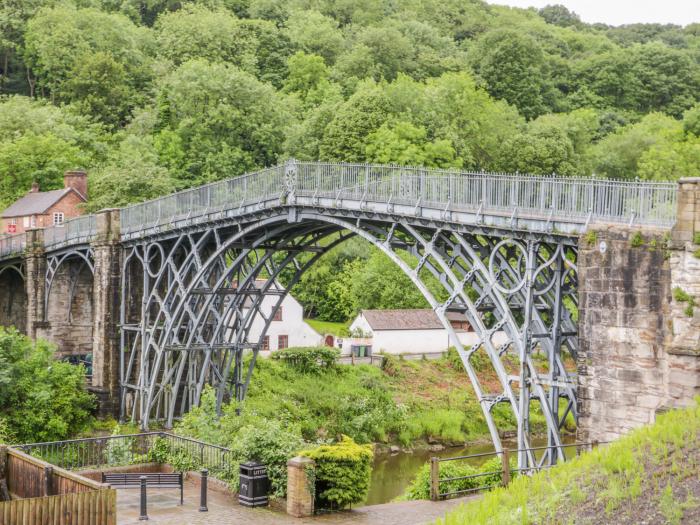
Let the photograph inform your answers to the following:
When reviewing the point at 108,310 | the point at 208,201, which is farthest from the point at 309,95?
the point at 208,201

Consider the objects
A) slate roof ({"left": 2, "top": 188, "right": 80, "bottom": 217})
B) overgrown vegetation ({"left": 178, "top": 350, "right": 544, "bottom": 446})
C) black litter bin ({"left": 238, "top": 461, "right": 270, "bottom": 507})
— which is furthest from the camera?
slate roof ({"left": 2, "top": 188, "right": 80, "bottom": 217})

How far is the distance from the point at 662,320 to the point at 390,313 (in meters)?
43.9

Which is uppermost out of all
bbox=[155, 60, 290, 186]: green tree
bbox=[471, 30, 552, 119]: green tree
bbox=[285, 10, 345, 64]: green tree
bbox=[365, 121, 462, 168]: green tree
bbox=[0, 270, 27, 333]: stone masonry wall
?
bbox=[285, 10, 345, 64]: green tree

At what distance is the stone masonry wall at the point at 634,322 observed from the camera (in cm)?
2133

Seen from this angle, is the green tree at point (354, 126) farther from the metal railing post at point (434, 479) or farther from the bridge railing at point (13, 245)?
the metal railing post at point (434, 479)

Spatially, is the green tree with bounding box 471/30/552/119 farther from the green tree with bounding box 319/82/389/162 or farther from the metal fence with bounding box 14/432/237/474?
the metal fence with bounding box 14/432/237/474

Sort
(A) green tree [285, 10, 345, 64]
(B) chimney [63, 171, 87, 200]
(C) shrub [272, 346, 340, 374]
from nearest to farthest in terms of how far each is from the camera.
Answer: (C) shrub [272, 346, 340, 374] < (B) chimney [63, 171, 87, 200] < (A) green tree [285, 10, 345, 64]

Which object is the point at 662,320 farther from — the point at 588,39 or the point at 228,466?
the point at 588,39

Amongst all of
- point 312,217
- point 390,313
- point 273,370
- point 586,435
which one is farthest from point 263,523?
point 390,313

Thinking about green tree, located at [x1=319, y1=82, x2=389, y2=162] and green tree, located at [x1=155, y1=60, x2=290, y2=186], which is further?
green tree, located at [x1=155, y1=60, x2=290, y2=186]

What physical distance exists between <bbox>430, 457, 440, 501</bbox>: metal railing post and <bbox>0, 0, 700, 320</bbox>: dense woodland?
43018 mm

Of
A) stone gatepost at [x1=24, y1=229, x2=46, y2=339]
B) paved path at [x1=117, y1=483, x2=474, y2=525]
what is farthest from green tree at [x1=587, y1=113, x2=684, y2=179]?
paved path at [x1=117, y1=483, x2=474, y2=525]

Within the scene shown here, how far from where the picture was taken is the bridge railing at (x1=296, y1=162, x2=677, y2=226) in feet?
77.2

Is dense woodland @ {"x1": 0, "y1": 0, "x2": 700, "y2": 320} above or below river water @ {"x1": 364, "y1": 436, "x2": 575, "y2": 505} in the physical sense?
above
